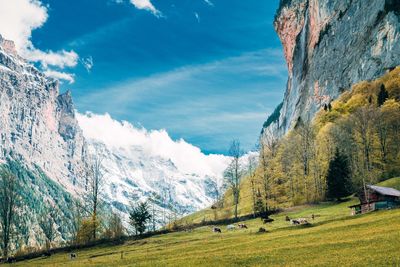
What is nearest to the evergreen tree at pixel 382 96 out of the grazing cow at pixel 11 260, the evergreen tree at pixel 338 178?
the evergreen tree at pixel 338 178

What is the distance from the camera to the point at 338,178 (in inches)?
3834

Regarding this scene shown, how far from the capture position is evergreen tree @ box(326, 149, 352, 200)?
3846 inches

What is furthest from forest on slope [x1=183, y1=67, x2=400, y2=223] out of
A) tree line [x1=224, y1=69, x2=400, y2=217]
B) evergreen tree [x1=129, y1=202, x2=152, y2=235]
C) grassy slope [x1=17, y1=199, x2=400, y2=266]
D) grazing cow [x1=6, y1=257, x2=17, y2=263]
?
grazing cow [x1=6, y1=257, x2=17, y2=263]

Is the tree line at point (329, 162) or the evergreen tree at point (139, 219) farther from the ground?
the tree line at point (329, 162)

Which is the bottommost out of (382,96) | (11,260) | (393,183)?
(11,260)

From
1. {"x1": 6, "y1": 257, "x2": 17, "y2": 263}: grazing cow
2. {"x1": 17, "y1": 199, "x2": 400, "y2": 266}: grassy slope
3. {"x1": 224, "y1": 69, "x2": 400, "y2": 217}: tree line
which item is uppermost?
{"x1": 224, "y1": 69, "x2": 400, "y2": 217}: tree line

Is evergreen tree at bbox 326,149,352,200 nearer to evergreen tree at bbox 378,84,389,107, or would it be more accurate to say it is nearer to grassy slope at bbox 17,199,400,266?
grassy slope at bbox 17,199,400,266

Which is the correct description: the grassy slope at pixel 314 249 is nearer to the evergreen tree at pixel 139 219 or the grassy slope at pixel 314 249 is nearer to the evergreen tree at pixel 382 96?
the evergreen tree at pixel 139 219

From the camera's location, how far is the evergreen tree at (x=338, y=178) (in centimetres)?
9769

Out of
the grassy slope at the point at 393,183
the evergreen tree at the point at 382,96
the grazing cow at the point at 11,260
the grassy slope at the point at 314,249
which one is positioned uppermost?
the evergreen tree at the point at 382,96

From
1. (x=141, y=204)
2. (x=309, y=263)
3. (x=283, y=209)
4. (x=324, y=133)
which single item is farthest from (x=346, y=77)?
(x=309, y=263)

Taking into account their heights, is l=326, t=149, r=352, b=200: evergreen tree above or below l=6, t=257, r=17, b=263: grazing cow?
above

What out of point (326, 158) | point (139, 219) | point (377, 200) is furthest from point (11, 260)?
point (326, 158)

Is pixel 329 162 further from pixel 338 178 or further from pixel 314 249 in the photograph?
pixel 314 249
